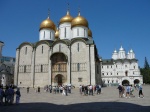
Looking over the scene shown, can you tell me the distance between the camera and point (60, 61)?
119 feet

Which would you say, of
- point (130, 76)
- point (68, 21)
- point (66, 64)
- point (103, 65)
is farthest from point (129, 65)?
point (66, 64)

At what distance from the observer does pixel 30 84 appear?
37.1 m

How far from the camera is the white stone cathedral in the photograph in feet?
229

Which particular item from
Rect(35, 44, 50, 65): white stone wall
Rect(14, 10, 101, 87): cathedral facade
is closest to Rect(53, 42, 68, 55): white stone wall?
Rect(14, 10, 101, 87): cathedral facade

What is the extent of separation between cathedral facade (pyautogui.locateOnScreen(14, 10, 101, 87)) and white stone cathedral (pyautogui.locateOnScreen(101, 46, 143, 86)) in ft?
120

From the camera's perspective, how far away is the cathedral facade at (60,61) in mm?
34656

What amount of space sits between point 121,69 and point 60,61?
42.4m

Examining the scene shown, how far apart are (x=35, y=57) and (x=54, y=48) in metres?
4.41

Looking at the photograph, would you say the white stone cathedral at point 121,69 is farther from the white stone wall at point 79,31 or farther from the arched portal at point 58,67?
the arched portal at point 58,67

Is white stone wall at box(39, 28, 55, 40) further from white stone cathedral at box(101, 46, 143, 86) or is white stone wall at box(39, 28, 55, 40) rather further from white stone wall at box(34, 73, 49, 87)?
white stone cathedral at box(101, 46, 143, 86)

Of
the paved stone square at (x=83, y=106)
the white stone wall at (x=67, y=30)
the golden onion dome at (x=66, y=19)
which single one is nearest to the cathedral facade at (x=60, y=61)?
the white stone wall at (x=67, y=30)

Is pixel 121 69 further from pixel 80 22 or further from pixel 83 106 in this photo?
pixel 83 106

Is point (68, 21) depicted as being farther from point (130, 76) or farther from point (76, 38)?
point (130, 76)

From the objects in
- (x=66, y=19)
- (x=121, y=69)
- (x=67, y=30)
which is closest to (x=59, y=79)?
(x=67, y=30)
